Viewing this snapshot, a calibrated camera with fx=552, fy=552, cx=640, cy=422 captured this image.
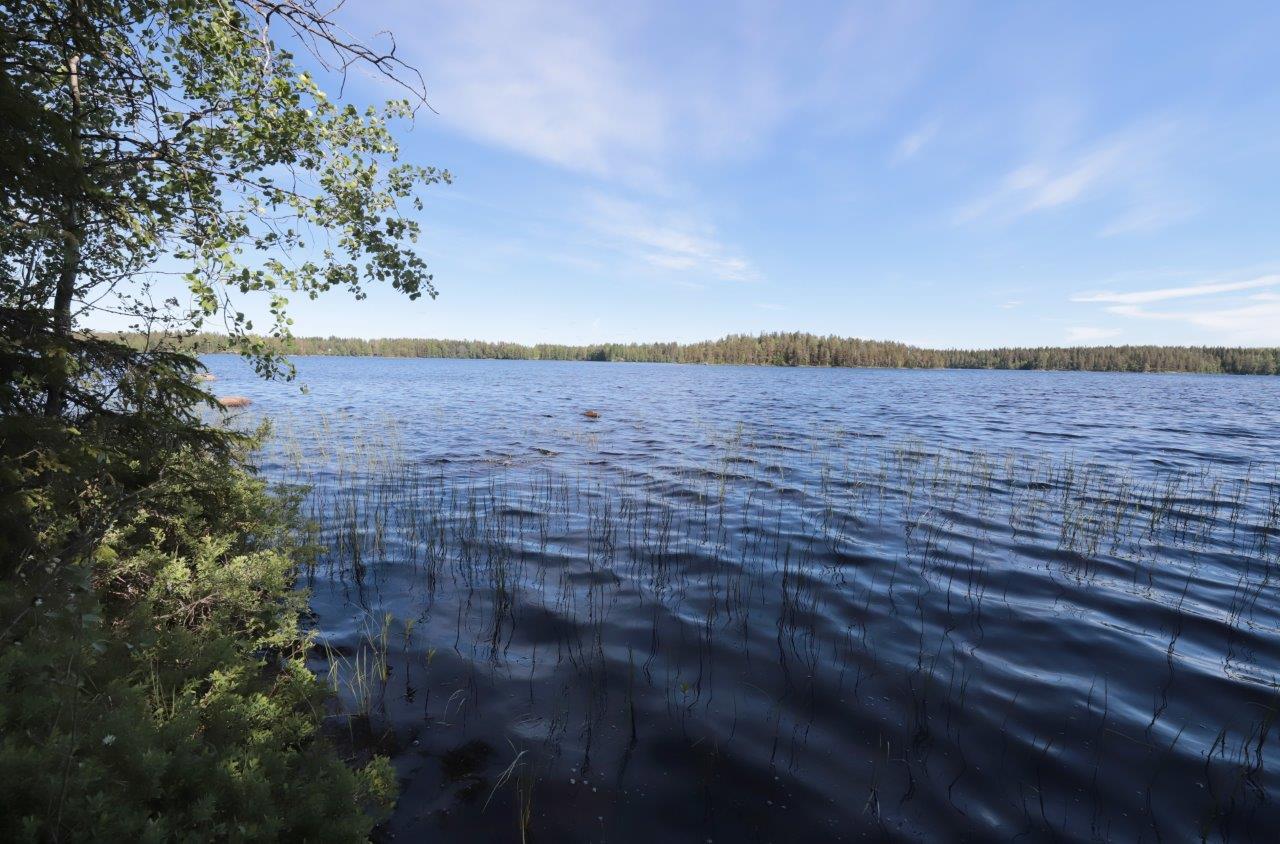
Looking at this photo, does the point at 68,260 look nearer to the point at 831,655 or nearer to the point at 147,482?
the point at 147,482

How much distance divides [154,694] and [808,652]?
6.81 metres

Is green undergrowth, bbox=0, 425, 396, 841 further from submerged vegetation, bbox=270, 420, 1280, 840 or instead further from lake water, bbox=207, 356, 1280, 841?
submerged vegetation, bbox=270, 420, 1280, 840

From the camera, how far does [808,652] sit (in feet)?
24.2

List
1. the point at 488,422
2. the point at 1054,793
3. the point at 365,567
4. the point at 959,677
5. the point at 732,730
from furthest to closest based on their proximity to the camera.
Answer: the point at 488,422, the point at 365,567, the point at 959,677, the point at 732,730, the point at 1054,793

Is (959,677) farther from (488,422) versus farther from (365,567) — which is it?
(488,422)

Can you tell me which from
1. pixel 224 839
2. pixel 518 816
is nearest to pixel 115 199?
pixel 224 839

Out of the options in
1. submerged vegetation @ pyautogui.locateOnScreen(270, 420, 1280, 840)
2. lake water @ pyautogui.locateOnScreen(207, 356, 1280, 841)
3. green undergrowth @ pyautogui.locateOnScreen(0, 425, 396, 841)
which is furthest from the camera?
submerged vegetation @ pyautogui.locateOnScreen(270, 420, 1280, 840)

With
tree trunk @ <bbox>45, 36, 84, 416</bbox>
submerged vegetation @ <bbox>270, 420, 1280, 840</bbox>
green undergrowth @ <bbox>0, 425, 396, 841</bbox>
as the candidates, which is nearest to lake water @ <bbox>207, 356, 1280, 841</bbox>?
submerged vegetation @ <bbox>270, 420, 1280, 840</bbox>

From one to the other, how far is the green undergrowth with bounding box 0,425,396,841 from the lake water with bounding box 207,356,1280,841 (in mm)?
1185

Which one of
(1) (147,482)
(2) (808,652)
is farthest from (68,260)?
(2) (808,652)

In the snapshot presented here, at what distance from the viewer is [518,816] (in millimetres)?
4703

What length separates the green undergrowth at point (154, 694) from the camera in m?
2.83

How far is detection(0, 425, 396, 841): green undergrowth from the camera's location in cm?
283

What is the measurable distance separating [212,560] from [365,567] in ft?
14.1
